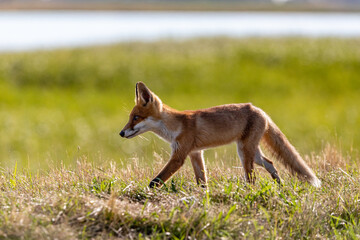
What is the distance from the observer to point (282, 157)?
6.68 meters

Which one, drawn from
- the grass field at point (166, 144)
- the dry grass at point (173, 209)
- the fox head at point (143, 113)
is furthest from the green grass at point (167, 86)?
the fox head at point (143, 113)

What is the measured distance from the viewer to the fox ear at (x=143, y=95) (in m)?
5.94

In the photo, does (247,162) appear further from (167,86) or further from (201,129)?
(167,86)

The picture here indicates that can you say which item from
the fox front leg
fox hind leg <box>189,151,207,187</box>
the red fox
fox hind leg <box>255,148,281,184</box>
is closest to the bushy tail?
the red fox

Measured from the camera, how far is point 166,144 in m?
19.1

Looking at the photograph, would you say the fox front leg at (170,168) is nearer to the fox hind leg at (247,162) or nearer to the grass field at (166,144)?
the grass field at (166,144)

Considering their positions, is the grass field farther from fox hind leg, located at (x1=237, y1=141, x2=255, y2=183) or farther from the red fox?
the red fox

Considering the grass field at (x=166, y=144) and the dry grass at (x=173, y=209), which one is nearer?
the dry grass at (x=173, y=209)

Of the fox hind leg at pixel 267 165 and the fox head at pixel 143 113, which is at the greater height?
the fox head at pixel 143 113

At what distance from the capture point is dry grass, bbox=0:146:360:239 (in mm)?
4965

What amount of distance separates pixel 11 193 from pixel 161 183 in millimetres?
1745

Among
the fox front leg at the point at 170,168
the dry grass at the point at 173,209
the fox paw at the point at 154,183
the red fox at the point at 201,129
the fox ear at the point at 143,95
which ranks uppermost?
the fox ear at the point at 143,95

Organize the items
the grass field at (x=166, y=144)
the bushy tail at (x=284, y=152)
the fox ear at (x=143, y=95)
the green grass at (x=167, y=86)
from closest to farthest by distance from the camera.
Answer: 1. the grass field at (x=166, y=144)
2. the fox ear at (x=143, y=95)
3. the bushy tail at (x=284, y=152)
4. the green grass at (x=167, y=86)

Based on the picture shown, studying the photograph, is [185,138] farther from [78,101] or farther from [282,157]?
[78,101]
